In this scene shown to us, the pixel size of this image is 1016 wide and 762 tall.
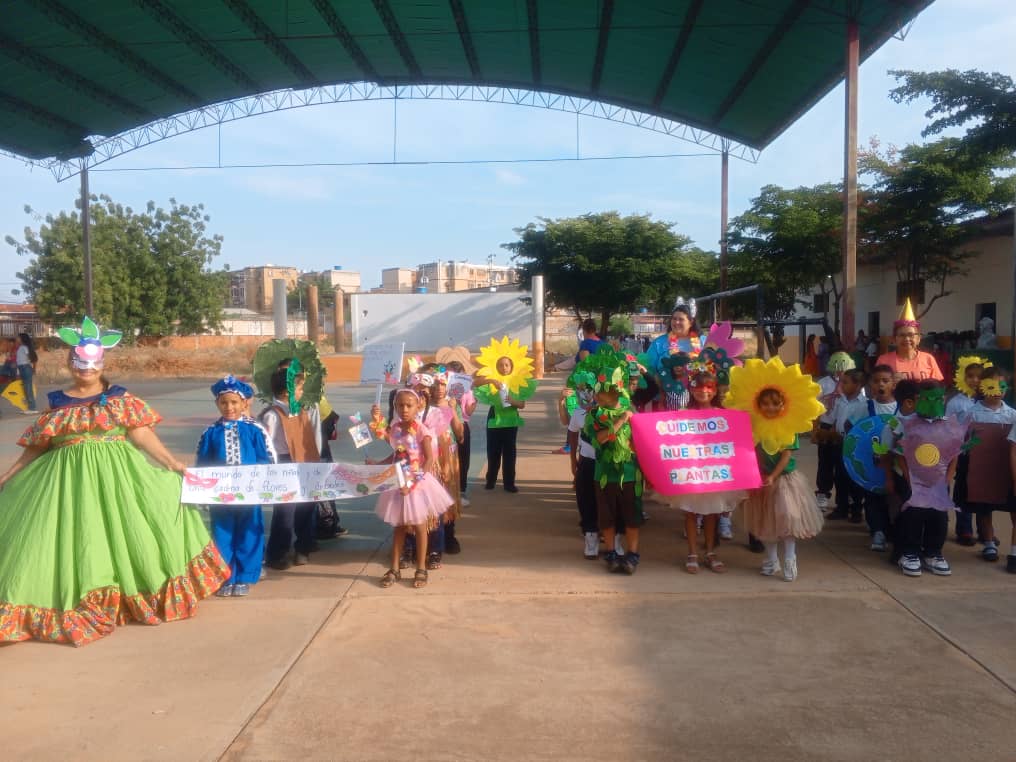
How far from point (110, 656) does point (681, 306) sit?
16.9 ft

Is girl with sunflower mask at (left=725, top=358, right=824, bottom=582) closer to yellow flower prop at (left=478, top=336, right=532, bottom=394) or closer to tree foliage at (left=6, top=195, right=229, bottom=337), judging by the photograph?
yellow flower prop at (left=478, top=336, right=532, bottom=394)

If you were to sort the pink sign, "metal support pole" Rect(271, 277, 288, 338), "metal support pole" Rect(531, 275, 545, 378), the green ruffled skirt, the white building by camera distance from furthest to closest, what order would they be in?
1. "metal support pole" Rect(531, 275, 545, 378)
2. "metal support pole" Rect(271, 277, 288, 338)
3. the white building
4. the pink sign
5. the green ruffled skirt

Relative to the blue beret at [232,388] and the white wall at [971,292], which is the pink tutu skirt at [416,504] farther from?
the white wall at [971,292]

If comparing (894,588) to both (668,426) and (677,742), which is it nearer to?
(668,426)

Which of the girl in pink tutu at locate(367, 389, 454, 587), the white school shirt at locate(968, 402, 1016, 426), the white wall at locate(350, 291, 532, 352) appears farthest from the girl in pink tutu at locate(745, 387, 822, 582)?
the white wall at locate(350, 291, 532, 352)

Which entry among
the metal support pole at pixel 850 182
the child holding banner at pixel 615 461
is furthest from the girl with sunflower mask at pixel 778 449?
the metal support pole at pixel 850 182

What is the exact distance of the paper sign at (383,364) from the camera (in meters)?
7.99

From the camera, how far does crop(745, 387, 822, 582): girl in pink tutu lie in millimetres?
5438

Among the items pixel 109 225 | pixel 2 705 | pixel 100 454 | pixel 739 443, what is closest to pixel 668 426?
pixel 739 443

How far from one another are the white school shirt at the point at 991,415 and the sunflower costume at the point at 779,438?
4.51 feet

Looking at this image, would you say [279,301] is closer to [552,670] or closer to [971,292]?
[971,292]

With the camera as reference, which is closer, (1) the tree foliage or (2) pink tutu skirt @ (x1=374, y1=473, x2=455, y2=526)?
(2) pink tutu skirt @ (x1=374, y1=473, x2=455, y2=526)

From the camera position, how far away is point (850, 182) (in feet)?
44.3

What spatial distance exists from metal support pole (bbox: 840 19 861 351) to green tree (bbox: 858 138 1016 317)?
157 inches
